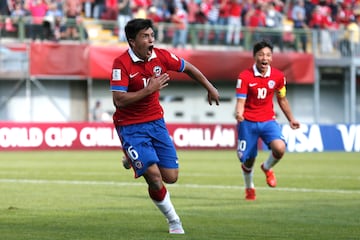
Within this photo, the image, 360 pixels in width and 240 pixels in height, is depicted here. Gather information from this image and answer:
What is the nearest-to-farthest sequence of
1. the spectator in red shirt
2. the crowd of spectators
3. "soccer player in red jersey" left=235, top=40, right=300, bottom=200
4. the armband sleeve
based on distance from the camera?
"soccer player in red jersey" left=235, top=40, right=300, bottom=200 → the armband sleeve → the crowd of spectators → the spectator in red shirt

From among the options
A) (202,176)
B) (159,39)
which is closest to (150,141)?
(202,176)

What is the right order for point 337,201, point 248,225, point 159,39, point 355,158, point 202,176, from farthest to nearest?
point 159,39 < point 355,158 < point 202,176 < point 337,201 < point 248,225

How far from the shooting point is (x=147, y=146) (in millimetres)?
11930

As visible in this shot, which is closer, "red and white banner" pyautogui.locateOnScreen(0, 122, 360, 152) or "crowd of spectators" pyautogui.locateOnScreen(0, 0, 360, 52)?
"red and white banner" pyautogui.locateOnScreen(0, 122, 360, 152)

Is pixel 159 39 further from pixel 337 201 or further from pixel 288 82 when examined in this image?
pixel 337 201

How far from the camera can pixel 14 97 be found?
143 ft

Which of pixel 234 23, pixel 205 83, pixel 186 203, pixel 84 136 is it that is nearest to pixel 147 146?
pixel 205 83

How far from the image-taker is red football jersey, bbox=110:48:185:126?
11.8 m

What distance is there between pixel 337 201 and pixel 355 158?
16.5 m

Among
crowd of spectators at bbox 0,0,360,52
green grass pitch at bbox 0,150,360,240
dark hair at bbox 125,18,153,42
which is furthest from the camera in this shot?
crowd of spectators at bbox 0,0,360,52

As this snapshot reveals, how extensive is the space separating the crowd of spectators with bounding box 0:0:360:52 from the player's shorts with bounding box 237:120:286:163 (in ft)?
75.3

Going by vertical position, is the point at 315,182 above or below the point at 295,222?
below

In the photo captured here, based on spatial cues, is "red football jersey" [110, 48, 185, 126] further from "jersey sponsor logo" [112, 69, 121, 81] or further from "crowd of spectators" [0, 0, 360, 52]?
"crowd of spectators" [0, 0, 360, 52]

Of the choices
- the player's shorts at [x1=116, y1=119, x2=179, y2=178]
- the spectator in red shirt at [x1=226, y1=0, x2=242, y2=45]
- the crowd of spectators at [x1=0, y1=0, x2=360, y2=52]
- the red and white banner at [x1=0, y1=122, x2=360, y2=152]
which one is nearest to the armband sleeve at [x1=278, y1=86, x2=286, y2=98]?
the player's shorts at [x1=116, y1=119, x2=179, y2=178]
